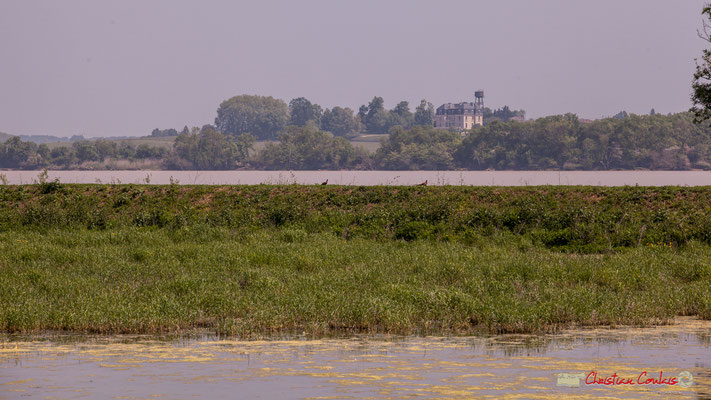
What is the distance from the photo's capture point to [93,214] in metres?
36.0

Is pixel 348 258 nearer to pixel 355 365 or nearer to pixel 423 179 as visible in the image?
pixel 355 365

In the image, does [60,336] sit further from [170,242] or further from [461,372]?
[170,242]

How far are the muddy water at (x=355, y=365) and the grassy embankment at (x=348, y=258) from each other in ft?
3.89

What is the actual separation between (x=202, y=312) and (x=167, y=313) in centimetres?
69

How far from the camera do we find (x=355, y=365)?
1412 centimetres

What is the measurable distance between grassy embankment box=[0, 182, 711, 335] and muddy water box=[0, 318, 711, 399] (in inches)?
46.7

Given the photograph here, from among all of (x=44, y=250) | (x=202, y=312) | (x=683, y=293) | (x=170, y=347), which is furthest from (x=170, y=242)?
(x=683, y=293)

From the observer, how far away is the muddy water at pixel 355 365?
489 inches

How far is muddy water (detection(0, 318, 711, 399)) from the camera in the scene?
489 inches
